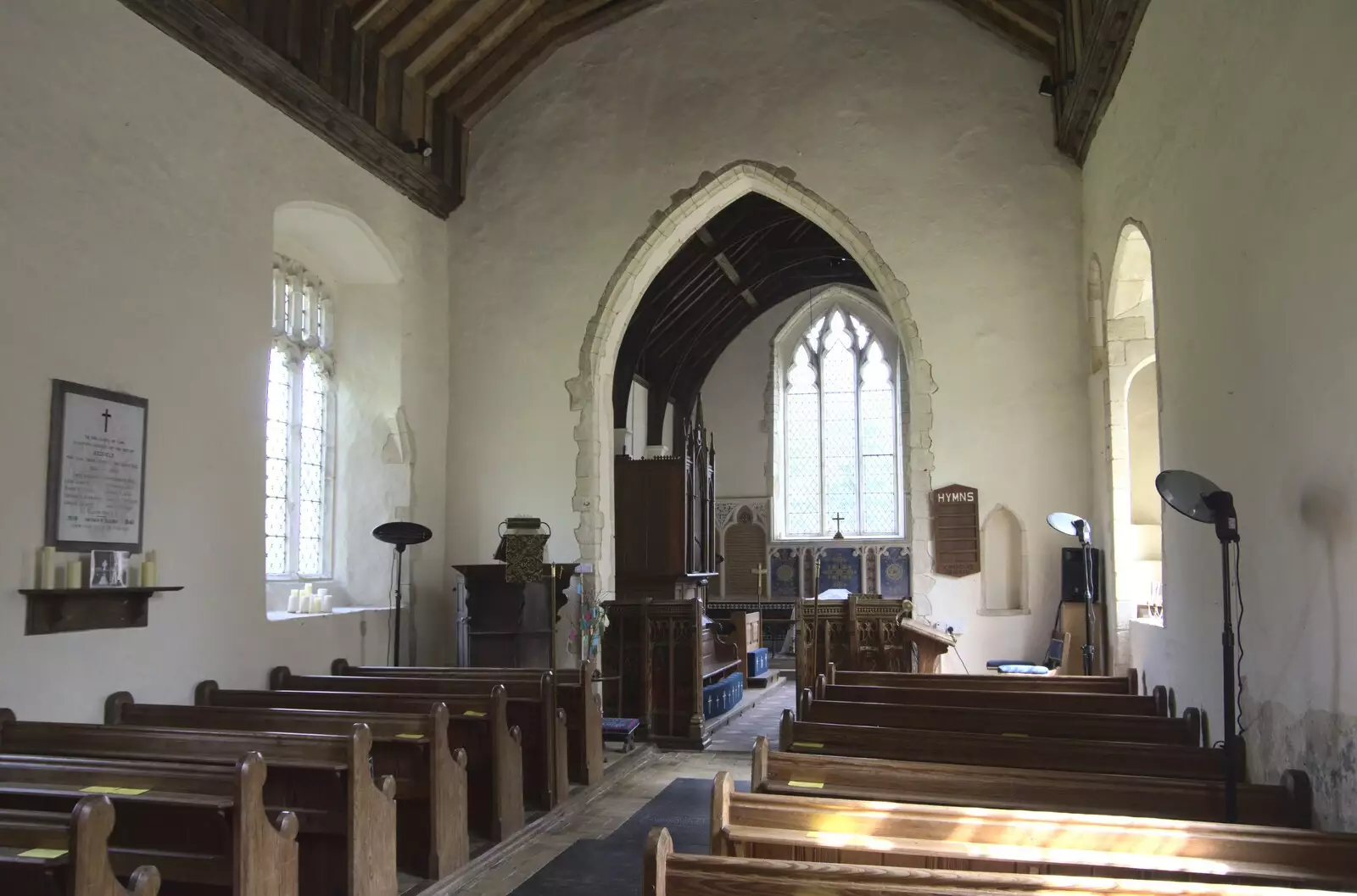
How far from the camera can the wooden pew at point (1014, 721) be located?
14.3 feet

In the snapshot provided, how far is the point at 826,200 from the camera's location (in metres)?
7.97

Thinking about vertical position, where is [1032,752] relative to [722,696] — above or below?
above

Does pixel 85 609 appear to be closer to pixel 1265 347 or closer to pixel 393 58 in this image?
pixel 393 58

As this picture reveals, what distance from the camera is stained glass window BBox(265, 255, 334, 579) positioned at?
722cm

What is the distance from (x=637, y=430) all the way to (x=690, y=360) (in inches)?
67.1

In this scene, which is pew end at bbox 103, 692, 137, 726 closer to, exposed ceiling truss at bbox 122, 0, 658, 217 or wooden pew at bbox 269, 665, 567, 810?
wooden pew at bbox 269, 665, 567, 810

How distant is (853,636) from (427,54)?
496 centimetres

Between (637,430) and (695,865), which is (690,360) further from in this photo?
(695,865)

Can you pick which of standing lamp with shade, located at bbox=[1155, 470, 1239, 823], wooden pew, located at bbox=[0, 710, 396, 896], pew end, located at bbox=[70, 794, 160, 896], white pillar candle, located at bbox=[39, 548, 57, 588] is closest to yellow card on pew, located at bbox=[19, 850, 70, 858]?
pew end, located at bbox=[70, 794, 160, 896]

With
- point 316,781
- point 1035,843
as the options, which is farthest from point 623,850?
point 1035,843

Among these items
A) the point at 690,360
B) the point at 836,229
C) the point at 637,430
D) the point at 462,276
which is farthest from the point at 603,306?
the point at 690,360

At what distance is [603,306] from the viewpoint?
324 inches

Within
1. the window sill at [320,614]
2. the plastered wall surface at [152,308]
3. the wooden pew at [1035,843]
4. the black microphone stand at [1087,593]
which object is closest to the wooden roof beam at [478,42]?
the plastered wall surface at [152,308]

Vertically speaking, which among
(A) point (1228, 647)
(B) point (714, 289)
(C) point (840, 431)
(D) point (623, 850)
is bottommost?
(D) point (623, 850)
